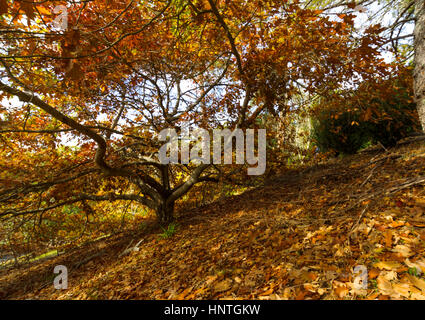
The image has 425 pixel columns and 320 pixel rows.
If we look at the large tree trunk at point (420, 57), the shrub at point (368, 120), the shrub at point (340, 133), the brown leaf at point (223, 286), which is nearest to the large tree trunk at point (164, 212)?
the brown leaf at point (223, 286)

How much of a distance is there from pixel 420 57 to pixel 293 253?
13.8 ft

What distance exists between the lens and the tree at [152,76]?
10.3 ft

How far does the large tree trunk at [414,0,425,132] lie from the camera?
345 centimetres

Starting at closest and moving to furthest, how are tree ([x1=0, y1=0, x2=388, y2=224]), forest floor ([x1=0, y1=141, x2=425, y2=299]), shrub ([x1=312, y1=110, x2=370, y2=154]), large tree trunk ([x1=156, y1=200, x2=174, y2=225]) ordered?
forest floor ([x1=0, y1=141, x2=425, y2=299]) < tree ([x1=0, y1=0, x2=388, y2=224]) < large tree trunk ([x1=156, y1=200, x2=174, y2=225]) < shrub ([x1=312, y1=110, x2=370, y2=154])

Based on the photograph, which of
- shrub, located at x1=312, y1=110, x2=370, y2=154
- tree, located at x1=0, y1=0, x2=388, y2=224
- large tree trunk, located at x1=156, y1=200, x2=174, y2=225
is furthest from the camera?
shrub, located at x1=312, y1=110, x2=370, y2=154

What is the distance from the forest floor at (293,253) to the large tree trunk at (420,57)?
100 cm

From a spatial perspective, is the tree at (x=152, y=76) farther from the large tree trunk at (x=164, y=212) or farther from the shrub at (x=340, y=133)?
the shrub at (x=340, y=133)

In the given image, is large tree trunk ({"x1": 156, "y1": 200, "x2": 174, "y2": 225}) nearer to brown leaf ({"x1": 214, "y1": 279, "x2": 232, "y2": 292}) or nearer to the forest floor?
the forest floor

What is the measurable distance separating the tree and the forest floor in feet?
4.93

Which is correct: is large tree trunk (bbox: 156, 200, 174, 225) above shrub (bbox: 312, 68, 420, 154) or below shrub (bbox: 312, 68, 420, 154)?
below

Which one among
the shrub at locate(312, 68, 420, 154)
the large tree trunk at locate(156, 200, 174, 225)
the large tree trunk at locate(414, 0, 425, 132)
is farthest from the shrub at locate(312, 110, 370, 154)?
the large tree trunk at locate(156, 200, 174, 225)
